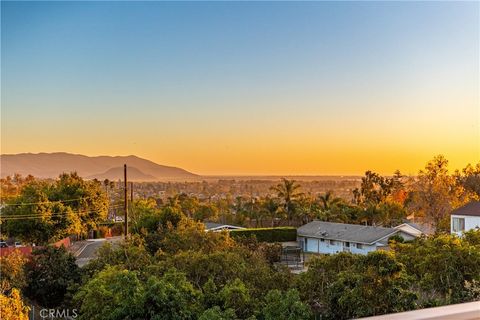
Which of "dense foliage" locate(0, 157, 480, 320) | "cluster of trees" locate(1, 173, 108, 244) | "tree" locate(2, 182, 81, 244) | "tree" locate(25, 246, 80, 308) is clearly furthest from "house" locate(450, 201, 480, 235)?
"tree" locate(2, 182, 81, 244)

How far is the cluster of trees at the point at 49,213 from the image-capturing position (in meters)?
21.7

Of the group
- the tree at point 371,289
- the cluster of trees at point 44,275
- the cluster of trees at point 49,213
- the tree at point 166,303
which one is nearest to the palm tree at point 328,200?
the cluster of trees at point 49,213

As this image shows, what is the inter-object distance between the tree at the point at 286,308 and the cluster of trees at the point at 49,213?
1729cm

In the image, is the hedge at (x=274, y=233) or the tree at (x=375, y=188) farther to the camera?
the tree at (x=375, y=188)

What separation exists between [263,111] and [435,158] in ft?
38.6

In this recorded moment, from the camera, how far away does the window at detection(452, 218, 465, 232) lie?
74.0ft

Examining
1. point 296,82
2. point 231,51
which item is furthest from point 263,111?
point 231,51

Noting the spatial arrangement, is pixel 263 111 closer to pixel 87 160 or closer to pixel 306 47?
pixel 306 47

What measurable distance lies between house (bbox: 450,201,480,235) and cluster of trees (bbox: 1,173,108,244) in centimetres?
1729

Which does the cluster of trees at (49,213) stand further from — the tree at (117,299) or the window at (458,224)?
the window at (458,224)

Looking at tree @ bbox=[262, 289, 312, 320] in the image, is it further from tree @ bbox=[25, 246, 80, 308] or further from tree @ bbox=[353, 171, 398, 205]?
tree @ bbox=[353, 171, 398, 205]

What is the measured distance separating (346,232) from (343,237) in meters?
0.50

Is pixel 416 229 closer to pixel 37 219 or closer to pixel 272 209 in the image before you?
pixel 272 209

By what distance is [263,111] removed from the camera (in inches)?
847
